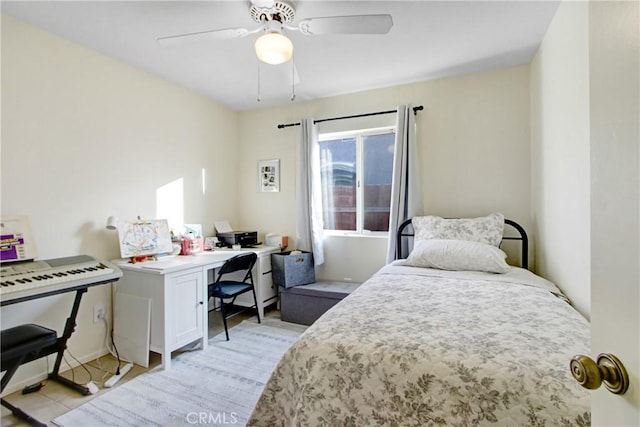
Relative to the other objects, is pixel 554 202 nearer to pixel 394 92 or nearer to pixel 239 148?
pixel 394 92

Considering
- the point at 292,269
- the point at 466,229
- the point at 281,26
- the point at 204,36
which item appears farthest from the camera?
the point at 292,269

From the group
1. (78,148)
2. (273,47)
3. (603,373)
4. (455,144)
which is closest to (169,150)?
(78,148)

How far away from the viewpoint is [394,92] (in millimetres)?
3160

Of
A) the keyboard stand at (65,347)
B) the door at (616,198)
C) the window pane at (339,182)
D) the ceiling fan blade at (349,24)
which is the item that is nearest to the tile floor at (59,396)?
the keyboard stand at (65,347)

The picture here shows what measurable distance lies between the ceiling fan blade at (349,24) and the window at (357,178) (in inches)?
62.0

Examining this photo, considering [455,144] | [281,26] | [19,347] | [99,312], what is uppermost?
[281,26]

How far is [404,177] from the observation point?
297 centimetres

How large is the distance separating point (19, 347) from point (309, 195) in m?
2.49

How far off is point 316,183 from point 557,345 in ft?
8.63

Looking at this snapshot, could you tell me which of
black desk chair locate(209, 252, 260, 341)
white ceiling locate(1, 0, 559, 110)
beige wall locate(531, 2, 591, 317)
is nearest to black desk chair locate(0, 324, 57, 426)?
black desk chair locate(209, 252, 260, 341)

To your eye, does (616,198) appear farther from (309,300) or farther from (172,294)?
(309,300)

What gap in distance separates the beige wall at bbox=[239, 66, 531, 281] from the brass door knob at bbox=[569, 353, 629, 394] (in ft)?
8.14

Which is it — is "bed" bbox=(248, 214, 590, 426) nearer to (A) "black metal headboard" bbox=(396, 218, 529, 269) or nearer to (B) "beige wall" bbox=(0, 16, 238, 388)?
(A) "black metal headboard" bbox=(396, 218, 529, 269)

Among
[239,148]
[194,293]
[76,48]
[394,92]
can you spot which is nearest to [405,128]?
[394,92]
